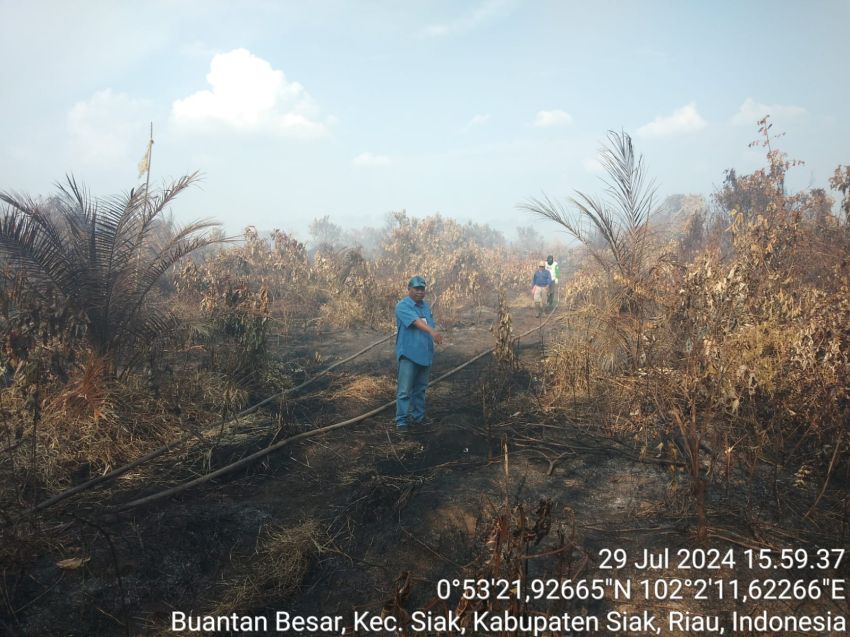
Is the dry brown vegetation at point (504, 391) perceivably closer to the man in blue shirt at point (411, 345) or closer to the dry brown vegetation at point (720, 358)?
the dry brown vegetation at point (720, 358)

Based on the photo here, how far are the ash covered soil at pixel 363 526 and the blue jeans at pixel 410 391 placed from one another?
27 cm

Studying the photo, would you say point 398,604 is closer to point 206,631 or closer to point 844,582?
point 206,631

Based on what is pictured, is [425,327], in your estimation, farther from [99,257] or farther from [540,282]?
[540,282]

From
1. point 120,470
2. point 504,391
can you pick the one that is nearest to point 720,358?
point 504,391

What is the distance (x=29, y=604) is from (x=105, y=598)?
1.29ft

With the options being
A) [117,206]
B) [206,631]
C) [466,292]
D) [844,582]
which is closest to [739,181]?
[466,292]

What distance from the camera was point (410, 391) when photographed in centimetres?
549

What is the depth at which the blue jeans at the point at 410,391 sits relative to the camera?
5.41 metres

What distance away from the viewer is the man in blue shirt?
5336 mm

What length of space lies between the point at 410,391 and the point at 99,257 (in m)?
3.77

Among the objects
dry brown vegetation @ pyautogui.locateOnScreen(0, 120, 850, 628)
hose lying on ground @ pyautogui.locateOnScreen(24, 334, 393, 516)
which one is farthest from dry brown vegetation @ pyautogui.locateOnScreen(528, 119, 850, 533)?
hose lying on ground @ pyautogui.locateOnScreen(24, 334, 393, 516)

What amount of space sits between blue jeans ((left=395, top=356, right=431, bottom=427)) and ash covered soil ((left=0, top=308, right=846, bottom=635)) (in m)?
0.27

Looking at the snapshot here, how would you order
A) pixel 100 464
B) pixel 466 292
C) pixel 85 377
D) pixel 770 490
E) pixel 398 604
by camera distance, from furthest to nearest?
pixel 466 292
pixel 85 377
pixel 100 464
pixel 770 490
pixel 398 604

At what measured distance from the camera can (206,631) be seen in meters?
2.68
